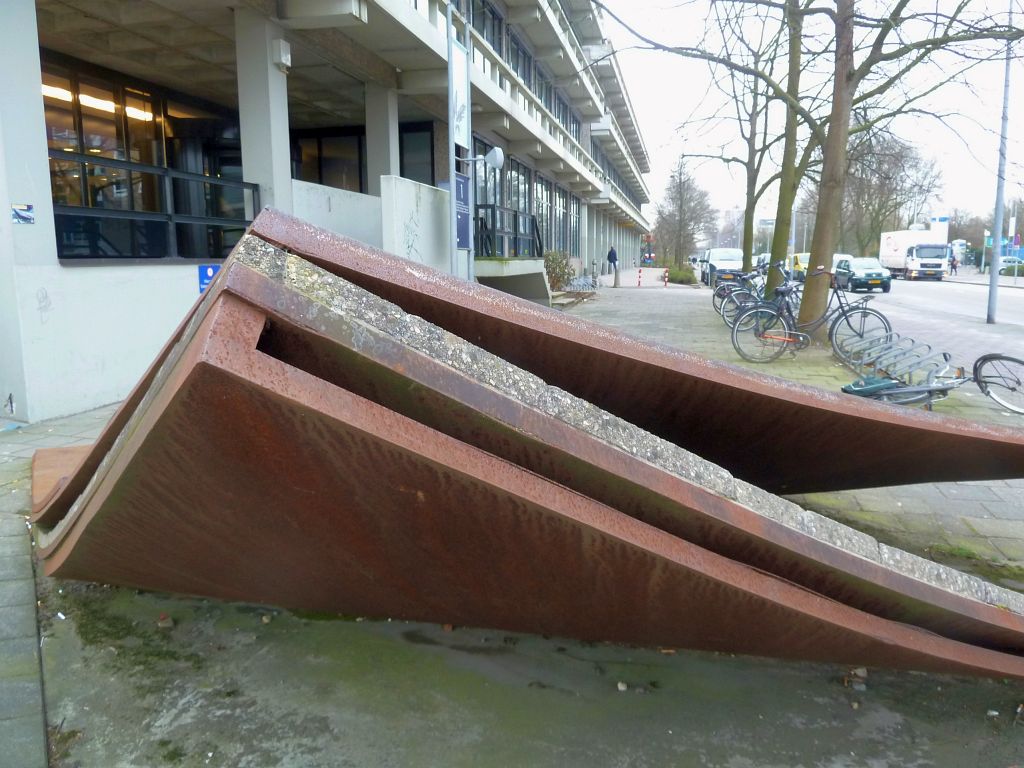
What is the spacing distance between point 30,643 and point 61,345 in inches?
174

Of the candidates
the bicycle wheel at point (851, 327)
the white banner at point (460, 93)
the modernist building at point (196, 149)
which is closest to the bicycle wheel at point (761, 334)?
the bicycle wheel at point (851, 327)

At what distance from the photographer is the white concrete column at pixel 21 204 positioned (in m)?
5.77

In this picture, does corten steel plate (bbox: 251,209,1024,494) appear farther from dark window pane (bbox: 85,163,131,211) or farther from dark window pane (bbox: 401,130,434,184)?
dark window pane (bbox: 401,130,434,184)

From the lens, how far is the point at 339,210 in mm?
11070

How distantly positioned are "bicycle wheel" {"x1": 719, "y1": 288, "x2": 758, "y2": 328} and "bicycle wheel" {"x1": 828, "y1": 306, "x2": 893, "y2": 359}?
71.4 inches

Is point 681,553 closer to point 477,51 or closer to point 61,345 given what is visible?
point 61,345

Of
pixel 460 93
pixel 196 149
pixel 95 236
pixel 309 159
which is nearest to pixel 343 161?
pixel 309 159

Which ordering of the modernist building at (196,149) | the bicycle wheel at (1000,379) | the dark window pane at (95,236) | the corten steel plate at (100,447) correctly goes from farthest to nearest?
the dark window pane at (95,236) → the bicycle wheel at (1000,379) → the modernist building at (196,149) → the corten steel plate at (100,447)

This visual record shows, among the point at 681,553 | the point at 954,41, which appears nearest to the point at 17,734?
the point at 681,553

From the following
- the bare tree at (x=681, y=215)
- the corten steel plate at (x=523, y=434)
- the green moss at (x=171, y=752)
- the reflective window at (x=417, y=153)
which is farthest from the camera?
the bare tree at (x=681, y=215)

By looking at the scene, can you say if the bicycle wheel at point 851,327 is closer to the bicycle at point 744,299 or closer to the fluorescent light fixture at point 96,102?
the bicycle at point 744,299

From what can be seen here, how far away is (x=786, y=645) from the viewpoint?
7.75 feet

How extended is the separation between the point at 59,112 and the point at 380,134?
463 centimetres

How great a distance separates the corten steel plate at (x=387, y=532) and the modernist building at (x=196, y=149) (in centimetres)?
442
